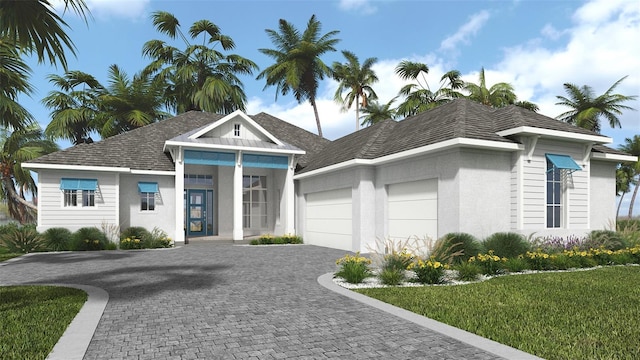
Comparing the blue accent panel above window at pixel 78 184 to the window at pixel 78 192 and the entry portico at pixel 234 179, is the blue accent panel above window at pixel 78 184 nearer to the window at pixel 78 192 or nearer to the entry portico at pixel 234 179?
the window at pixel 78 192

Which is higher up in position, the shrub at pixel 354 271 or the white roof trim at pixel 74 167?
the white roof trim at pixel 74 167

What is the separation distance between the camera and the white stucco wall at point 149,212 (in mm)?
20047

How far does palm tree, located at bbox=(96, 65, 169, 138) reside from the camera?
31422 mm

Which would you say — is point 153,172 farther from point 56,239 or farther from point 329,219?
point 329,219

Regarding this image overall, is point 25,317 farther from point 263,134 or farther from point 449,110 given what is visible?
point 263,134

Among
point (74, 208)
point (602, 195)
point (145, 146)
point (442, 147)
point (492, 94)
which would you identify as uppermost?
point (492, 94)

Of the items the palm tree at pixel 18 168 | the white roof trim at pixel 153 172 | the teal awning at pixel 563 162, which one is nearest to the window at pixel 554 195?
the teal awning at pixel 563 162

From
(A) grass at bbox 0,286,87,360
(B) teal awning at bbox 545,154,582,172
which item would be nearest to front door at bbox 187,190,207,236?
(A) grass at bbox 0,286,87,360

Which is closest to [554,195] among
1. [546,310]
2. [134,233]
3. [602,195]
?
[602,195]

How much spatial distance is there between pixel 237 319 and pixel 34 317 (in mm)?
3361

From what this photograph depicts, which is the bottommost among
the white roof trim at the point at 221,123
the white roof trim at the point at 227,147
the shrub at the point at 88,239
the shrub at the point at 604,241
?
the shrub at the point at 88,239

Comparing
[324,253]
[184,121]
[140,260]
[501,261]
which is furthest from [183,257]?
[184,121]

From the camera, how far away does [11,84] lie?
1390cm

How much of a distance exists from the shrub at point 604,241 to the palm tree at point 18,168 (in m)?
34.0
